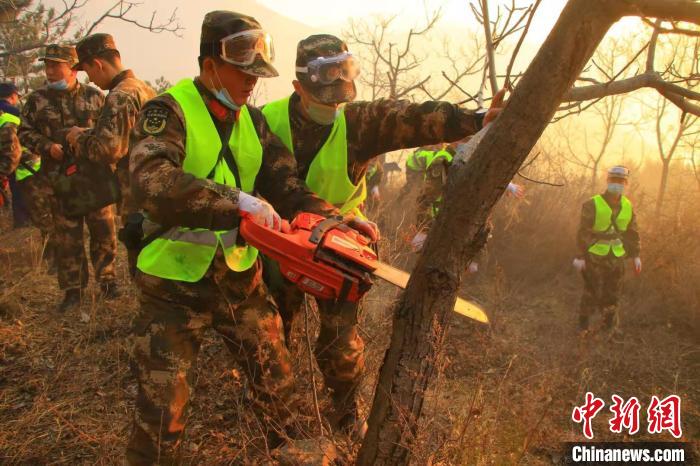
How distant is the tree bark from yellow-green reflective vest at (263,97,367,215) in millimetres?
1107

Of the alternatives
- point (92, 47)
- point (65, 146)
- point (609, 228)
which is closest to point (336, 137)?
point (92, 47)

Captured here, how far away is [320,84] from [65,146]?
9.76 feet

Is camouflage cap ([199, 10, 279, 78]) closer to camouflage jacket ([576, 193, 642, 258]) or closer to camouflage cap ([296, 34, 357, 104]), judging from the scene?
camouflage cap ([296, 34, 357, 104])

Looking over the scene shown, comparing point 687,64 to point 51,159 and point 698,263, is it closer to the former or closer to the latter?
point 698,263

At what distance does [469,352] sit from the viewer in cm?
507

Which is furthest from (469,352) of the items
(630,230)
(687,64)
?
(687,64)

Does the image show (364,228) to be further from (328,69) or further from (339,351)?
(328,69)

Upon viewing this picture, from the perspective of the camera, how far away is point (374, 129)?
9.02 feet

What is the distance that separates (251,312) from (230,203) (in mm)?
598

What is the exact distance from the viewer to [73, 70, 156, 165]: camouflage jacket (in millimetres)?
3877

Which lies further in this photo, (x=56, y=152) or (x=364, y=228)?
(x=56, y=152)

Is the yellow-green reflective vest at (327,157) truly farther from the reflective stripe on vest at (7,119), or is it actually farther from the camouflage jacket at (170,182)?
the reflective stripe on vest at (7,119)

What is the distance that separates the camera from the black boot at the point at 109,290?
4617 mm

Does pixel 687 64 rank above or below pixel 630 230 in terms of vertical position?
above
